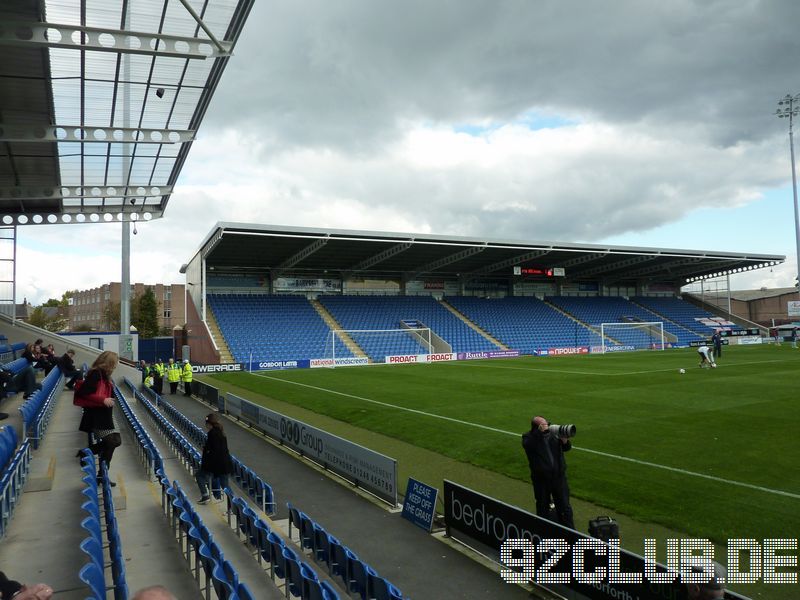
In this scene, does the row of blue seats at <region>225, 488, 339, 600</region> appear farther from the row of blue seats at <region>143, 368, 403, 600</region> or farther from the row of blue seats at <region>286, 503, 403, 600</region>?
the row of blue seats at <region>286, 503, 403, 600</region>

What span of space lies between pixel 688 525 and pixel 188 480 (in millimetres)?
8482

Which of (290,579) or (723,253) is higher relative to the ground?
(723,253)

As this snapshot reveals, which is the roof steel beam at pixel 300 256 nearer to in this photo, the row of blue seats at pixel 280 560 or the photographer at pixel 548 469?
the row of blue seats at pixel 280 560

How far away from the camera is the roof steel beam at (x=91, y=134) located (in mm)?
14328

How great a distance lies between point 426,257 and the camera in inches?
1874

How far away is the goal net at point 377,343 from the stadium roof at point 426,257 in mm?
6128

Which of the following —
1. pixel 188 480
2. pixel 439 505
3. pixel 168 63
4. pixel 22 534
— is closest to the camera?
pixel 22 534

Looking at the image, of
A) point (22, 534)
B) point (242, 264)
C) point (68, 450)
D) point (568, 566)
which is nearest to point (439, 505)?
point (568, 566)

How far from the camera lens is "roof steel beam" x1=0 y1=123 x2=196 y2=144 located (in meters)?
14.3

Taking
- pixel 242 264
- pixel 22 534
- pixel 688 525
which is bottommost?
pixel 688 525

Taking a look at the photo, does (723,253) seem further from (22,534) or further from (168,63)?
(22,534)

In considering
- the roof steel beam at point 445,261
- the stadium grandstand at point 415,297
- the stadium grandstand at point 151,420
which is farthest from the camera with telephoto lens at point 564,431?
the roof steel beam at point 445,261

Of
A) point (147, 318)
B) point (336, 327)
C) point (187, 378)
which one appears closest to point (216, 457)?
point (187, 378)

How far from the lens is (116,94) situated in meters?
14.1
